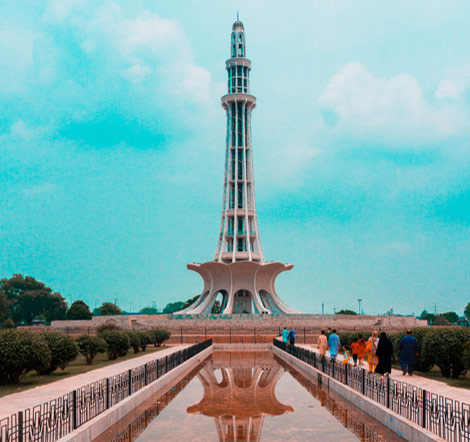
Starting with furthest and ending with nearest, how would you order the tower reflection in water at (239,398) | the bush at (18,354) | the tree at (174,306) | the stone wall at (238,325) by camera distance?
1. the tree at (174,306)
2. the stone wall at (238,325)
3. the bush at (18,354)
4. the tower reflection in water at (239,398)

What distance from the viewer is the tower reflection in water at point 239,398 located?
28.2 ft

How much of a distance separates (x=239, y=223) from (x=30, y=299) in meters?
30.2

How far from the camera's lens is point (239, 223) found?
55.6 m

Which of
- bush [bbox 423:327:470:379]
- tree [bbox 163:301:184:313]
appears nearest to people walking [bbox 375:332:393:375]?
bush [bbox 423:327:470:379]

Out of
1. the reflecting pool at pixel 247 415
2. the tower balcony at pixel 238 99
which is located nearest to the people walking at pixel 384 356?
the reflecting pool at pixel 247 415

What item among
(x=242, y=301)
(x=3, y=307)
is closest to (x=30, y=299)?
(x=3, y=307)

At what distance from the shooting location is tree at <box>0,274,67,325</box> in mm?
67375

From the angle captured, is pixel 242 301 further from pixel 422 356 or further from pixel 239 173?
pixel 422 356

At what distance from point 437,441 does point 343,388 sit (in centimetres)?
509

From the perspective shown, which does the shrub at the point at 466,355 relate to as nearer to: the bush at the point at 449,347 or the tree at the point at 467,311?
the bush at the point at 449,347

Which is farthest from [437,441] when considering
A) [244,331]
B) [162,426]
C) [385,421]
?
[244,331]

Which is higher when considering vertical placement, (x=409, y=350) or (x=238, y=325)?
(x=409, y=350)

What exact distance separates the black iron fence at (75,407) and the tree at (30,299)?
56157mm

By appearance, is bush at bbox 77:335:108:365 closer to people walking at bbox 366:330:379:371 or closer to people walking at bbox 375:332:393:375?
people walking at bbox 366:330:379:371
